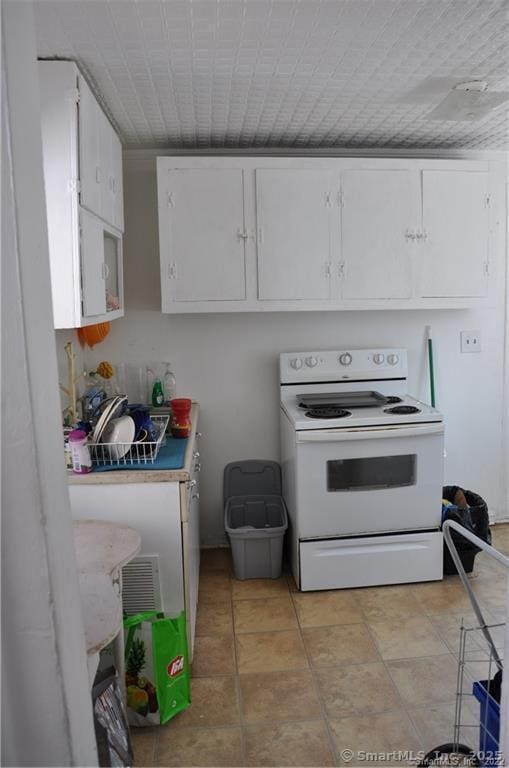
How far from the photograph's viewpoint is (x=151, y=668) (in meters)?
2.06

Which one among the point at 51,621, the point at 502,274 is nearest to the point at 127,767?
the point at 51,621

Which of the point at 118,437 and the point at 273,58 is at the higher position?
the point at 273,58

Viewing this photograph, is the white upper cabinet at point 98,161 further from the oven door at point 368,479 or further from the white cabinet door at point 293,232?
the oven door at point 368,479

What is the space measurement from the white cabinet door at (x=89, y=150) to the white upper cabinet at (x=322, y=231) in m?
0.70

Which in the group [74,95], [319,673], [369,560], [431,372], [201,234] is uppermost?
[74,95]

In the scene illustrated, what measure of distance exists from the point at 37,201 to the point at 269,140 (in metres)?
2.47

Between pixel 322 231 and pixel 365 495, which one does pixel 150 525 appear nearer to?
pixel 365 495

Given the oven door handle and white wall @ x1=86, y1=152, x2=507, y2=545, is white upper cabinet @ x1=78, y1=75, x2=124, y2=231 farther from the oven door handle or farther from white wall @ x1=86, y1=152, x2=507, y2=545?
the oven door handle

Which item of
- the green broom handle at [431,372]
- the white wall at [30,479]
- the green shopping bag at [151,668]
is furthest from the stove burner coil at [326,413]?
the white wall at [30,479]

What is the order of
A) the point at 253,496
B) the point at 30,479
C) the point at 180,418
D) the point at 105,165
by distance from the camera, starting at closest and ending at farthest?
1. the point at 30,479
2. the point at 105,165
3. the point at 180,418
4. the point at 253,496

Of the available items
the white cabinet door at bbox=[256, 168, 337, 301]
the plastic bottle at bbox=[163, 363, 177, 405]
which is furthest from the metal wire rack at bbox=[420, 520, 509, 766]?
the plastic bottle at bbox=[163, 363, 177, 405]

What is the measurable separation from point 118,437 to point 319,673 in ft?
3.93

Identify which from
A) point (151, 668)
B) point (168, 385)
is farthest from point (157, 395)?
point (151, 668)

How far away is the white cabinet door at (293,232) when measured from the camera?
3.07 meters
